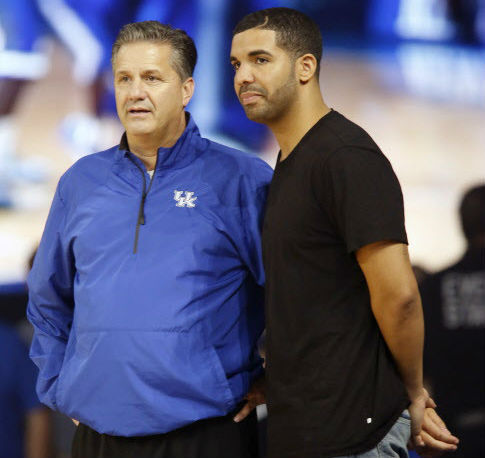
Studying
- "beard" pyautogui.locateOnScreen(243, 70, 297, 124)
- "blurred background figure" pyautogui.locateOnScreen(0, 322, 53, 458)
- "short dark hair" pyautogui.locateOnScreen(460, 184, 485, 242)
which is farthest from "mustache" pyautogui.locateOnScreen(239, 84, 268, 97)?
"short dark hair" pyautogui.locateOnScreen(460, 184, 485, 242)

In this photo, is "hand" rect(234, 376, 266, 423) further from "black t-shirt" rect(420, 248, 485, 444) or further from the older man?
"black t-shirt" rect(420, 248, 485, 444)

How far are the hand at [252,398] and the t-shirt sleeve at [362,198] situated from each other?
0.51 metres

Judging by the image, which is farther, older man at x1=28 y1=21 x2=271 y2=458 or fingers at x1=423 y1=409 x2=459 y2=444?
older man at x1=28 y1=21 x2=271 y2=458

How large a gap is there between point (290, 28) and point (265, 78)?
0.12 m

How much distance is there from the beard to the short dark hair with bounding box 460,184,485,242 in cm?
221

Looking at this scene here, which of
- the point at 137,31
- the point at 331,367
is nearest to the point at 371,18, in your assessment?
the point at 137,31

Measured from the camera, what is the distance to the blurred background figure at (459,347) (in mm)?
3396

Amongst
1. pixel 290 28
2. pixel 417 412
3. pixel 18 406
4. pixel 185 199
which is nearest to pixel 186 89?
pixel 185 199

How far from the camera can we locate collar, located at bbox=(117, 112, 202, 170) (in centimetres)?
186

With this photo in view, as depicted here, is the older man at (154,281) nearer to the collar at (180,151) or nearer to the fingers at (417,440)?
the collar at (180,151)

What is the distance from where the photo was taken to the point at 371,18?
361cm

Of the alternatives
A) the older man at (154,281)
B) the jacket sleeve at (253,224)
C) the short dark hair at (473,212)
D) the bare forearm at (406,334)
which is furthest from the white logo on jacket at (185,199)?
the short dark hair at (473,212)

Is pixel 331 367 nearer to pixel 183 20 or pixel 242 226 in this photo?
pixel 242 226

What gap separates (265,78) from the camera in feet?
5.25
